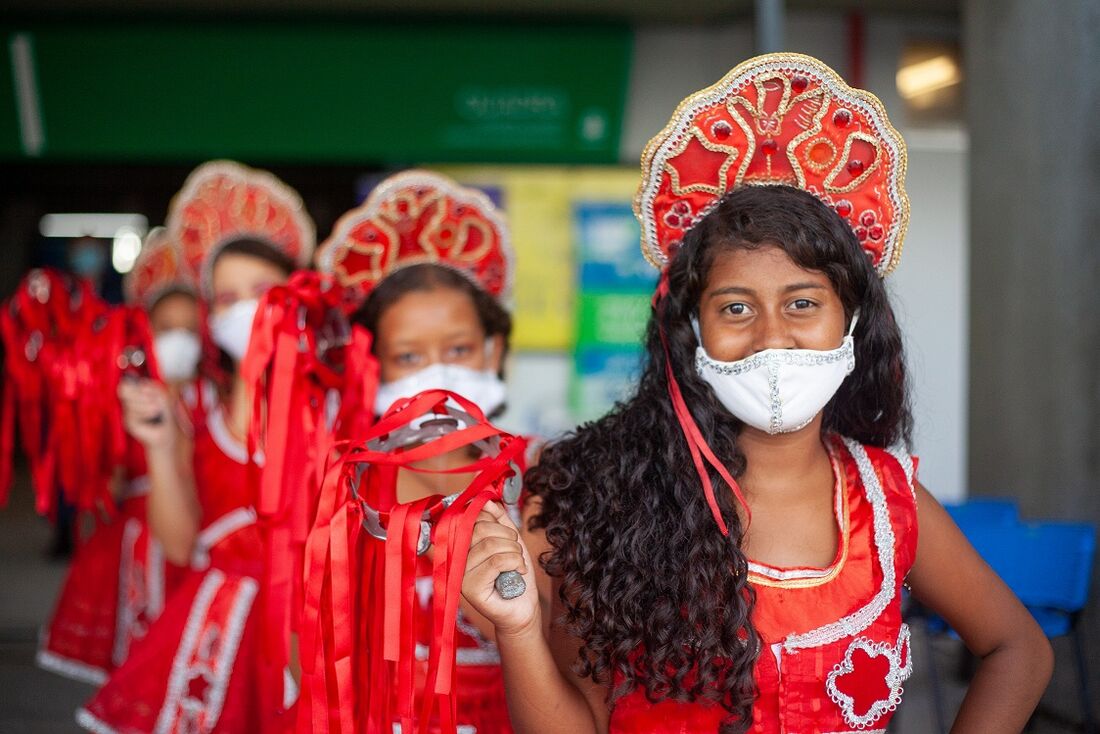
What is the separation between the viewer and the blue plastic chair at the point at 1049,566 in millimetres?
3875

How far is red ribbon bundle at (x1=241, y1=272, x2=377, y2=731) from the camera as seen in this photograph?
2.49 meters

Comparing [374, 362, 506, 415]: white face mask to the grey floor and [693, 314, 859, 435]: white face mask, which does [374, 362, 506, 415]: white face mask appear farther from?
the grey floor

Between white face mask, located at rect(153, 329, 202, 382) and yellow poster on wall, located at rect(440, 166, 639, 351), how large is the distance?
283cm

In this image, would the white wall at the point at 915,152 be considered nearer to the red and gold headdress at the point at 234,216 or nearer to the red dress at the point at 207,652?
the red and gold headdress at the point at 234,216

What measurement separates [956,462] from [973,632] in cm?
533

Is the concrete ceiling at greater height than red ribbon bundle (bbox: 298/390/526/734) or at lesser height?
greater

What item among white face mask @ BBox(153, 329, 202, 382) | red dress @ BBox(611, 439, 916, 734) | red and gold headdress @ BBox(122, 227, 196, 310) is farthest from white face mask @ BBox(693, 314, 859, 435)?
red and gold headdress @ BBox(122, 227, 196, 310)

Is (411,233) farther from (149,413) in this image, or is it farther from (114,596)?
(114,596)

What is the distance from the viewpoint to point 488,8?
6688 millimetres

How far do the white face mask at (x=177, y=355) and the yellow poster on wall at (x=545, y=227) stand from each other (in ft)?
9.30

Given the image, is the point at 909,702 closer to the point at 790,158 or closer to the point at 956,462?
the point at 956,462

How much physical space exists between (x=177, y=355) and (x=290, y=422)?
2130 millimetres

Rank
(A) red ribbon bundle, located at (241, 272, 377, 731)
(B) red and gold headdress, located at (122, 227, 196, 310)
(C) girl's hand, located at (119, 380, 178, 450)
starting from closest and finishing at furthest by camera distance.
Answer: (A) red ribbon bundle, located at (241, 272, 377, 731), (C) girl's hand, located at (119, 380, 178, 450), (B) red and gold headdress, located at (122, 227, 196, 310)

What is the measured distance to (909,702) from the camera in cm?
515
